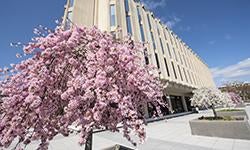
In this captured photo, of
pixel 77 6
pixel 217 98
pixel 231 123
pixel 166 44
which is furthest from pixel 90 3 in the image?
pixel 231 123

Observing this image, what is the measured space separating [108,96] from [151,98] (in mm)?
1135

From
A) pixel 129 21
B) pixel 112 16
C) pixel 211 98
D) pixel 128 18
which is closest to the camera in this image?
pixel 211 98

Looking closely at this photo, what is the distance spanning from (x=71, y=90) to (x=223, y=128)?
315 inches

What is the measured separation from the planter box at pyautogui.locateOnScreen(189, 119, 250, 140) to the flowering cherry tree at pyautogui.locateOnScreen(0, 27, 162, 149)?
6436mm

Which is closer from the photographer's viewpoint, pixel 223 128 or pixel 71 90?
pixel 71 90

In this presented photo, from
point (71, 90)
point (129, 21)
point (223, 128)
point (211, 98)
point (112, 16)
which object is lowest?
point (223, 128)

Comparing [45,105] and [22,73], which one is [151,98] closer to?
[45,105]

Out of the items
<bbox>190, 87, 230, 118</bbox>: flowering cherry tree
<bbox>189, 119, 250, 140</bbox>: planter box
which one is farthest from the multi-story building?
<bbox>189, 119, 250, 140</bbox>: planter box

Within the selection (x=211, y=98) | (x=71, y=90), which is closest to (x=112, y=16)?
(x=211, y=98)

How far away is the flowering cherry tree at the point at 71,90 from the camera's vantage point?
2.84 metres

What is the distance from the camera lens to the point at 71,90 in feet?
9.48

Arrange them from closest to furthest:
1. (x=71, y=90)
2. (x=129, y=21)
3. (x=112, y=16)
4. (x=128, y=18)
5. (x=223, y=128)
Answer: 1. (x=71, y=90)
2. (x=223, y=128)
3. (x=112, y=16)
4. (x=129, y=21)
5. (x=128, y=18)

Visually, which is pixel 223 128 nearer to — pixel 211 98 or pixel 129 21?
pixel 211 98

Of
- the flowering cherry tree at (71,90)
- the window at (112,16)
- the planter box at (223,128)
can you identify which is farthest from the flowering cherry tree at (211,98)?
the window at (112,16)
